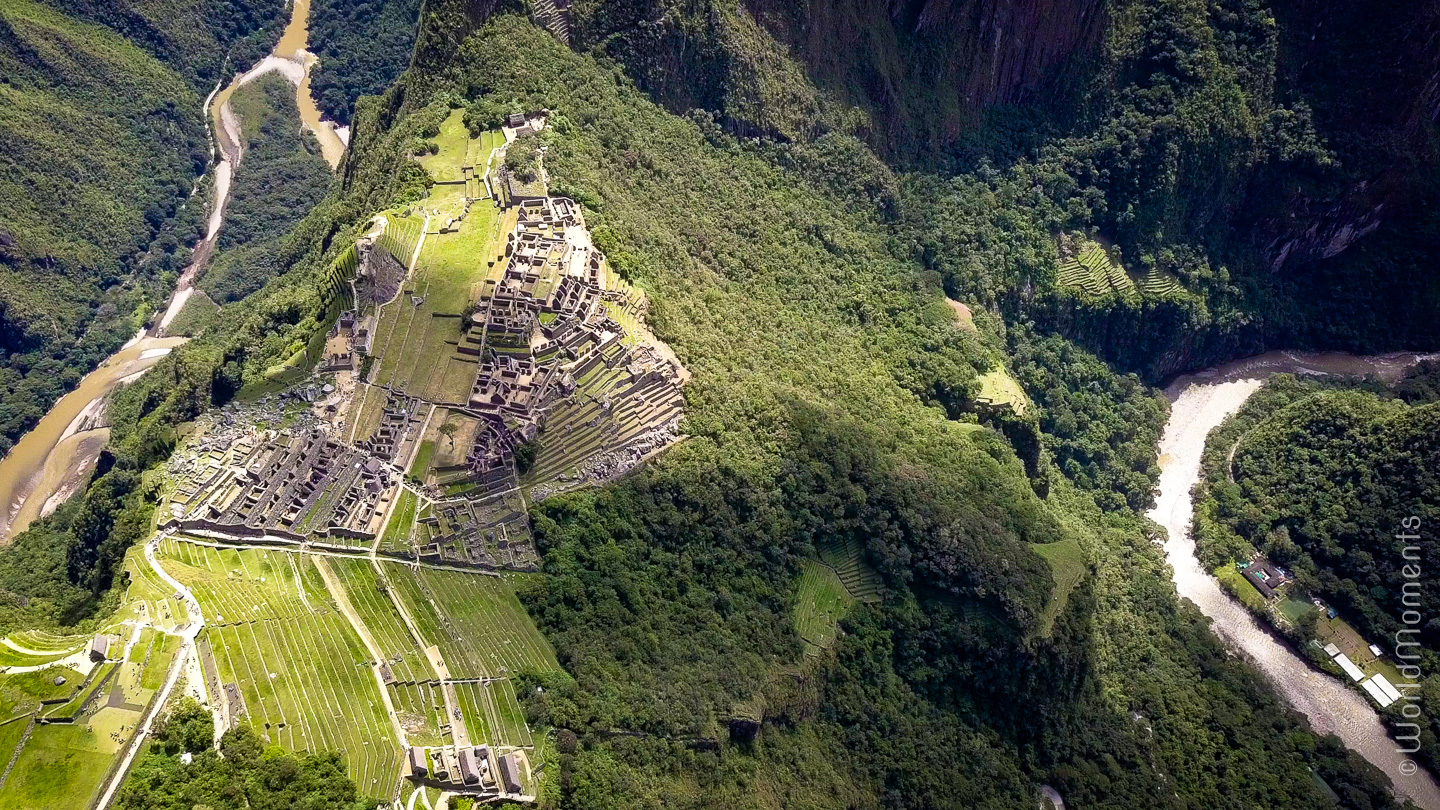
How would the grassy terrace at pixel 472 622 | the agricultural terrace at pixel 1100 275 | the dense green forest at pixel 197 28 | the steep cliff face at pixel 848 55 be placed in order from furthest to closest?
1. the dense green forest at pixel 197 28
2. the agricultural terrace at pixel 1100 275
3. the steep cliff face at pixel 848 55
4. the grassy terrace at pixel 472 622

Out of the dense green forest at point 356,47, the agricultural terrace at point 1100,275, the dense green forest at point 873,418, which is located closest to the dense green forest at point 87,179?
the dense green forest at point 356,47

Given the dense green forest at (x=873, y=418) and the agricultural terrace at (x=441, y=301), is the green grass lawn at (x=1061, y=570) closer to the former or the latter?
the dense green forest at (x=873, y=418)

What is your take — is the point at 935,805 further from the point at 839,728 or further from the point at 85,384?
the point at 85,384

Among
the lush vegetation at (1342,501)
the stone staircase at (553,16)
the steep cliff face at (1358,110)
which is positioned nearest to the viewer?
the lush vegetation at (1342,501)

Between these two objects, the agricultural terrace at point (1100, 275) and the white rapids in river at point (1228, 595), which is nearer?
the white rapids in river at point (1228, 595)

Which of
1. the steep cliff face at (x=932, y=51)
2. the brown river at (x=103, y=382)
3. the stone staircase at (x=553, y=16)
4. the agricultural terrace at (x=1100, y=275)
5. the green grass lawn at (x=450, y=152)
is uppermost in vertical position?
the steep cliff face at (x=932, y=51)

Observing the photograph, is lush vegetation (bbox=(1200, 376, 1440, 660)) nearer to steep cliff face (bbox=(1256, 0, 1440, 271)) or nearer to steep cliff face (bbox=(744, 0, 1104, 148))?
steep cliff face (bbox=(1256, 0, 1440, 271))

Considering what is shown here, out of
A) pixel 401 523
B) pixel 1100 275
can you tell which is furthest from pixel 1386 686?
pixel 401 523
